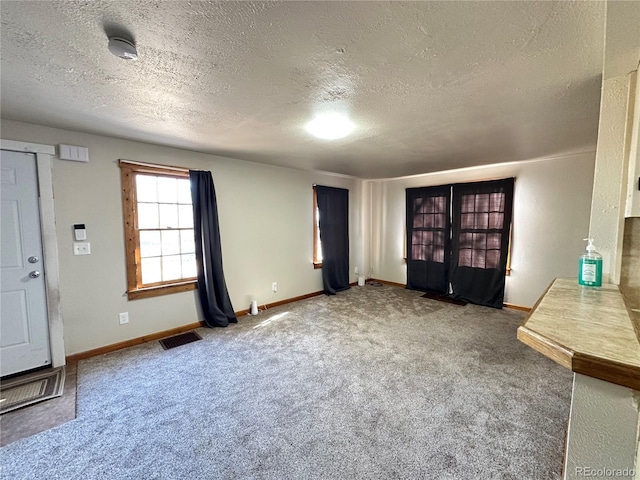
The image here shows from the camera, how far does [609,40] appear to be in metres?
1.17

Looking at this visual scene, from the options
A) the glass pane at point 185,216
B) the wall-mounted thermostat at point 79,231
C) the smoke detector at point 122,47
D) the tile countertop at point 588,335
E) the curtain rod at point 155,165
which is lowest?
the tile countertop at point 588,335

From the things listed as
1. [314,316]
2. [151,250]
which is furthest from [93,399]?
[314,316]

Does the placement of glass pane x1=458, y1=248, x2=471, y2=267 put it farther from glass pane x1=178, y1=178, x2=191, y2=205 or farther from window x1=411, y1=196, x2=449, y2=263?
glass pane x1=178, y1=178, x2=191, y2=205

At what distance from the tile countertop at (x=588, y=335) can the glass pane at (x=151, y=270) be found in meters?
3.54

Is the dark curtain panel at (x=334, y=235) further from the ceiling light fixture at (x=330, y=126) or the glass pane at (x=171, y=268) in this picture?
the glass pane at (x=171, y=268)

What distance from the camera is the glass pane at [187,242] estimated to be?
3432 mm

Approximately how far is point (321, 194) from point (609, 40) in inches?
154

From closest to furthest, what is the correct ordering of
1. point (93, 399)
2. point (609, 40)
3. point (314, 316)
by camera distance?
1. point (609, 40)
2. point (93, 399)
3. point (314, 316)

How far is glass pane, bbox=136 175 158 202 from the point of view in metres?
3.08

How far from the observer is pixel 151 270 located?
3.21m

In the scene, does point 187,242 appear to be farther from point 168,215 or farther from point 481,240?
point 481,240

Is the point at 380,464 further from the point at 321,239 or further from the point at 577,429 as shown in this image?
the point at 321,239

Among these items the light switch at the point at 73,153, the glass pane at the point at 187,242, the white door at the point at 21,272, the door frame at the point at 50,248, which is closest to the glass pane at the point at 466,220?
the glass pane at the point at 187,242

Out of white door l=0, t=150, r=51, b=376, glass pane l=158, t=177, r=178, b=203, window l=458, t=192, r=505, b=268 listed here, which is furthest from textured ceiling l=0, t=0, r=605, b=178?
window l=458, t=192, r=505, b=268
